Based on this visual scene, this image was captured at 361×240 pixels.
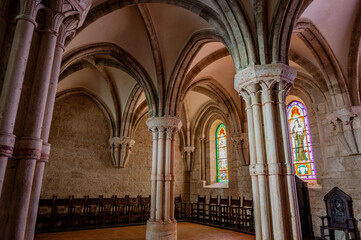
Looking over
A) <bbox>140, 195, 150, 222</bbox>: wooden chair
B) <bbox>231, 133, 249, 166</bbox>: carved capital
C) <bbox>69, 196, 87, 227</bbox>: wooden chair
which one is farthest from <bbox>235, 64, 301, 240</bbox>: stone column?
<bbox>69, 196, 87, 227</bbox>: wooden chair

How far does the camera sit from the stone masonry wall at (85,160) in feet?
32.8

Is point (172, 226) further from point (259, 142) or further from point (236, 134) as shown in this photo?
point (236, 134)

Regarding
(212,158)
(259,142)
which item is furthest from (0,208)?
(212,158)

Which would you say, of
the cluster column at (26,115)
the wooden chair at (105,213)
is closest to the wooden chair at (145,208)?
the wooden chair at (105,213)

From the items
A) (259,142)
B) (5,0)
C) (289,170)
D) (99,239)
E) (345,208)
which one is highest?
(5,0)

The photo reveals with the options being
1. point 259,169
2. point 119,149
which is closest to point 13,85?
point 259,169

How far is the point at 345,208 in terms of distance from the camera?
5926mm

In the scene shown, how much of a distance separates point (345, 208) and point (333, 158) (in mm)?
1888

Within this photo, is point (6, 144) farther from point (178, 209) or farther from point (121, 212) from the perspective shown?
point (178, 209)

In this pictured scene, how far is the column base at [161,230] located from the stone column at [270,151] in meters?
3.36

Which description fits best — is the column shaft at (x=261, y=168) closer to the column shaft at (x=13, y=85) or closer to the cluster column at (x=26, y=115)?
the cluster column at (x=26, y=115)

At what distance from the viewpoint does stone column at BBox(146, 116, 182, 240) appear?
6.75 metres

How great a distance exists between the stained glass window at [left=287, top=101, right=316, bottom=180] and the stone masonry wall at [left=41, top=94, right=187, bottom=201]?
6.98 m

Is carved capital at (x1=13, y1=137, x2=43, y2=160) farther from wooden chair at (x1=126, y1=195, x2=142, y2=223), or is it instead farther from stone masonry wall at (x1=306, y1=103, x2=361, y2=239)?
wooden chair at (x1=126, y1=195, x2=142, y2=223)
